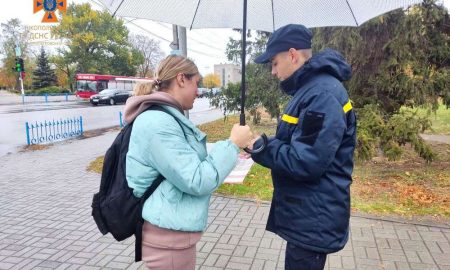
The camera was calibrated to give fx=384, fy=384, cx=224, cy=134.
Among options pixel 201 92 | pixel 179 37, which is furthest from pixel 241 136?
pixel 201 92

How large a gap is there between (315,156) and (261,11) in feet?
6.32

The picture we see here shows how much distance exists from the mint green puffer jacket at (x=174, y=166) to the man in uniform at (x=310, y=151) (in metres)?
0.26

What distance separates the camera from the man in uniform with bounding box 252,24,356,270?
180 cm

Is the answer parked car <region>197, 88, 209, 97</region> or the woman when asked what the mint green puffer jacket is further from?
parked car <region>197, 88, 209, 97</region>

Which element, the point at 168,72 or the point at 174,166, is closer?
the point at 174,166

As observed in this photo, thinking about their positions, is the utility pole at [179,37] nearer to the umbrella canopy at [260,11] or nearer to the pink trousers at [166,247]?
the umbrella canopy at [260,11]

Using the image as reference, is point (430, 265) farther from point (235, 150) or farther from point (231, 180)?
point (231, 180)

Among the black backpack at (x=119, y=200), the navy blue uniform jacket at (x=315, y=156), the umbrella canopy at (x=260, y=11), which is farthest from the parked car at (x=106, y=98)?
the navy blue uniform jacket at (x=315, y=156)

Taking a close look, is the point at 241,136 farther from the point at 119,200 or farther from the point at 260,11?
the point at 260,11

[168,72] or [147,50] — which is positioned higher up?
[147,50]

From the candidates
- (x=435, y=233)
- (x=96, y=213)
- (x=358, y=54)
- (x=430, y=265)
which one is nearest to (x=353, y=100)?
(x=358, y=54)

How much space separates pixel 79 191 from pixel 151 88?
5059mm

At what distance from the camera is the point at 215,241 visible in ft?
14.1

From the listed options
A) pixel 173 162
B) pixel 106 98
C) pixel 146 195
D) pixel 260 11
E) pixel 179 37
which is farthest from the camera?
pixel 106 98
